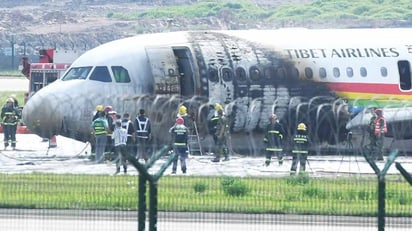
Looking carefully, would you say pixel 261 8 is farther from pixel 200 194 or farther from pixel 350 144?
pixel 200 194

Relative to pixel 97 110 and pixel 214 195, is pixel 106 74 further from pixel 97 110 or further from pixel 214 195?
pixel 214 195

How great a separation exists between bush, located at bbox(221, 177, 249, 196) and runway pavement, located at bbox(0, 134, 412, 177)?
3278 mm

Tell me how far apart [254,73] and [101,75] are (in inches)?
161

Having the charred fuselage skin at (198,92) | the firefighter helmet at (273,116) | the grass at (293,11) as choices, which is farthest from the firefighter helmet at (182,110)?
the grass at (293,11)

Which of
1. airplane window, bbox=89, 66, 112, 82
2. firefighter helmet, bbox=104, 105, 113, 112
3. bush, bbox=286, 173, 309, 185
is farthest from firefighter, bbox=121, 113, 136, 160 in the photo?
bush, bbox=286, 173, 309, 185

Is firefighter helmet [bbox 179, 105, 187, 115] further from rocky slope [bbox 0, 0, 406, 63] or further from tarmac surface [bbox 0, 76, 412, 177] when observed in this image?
rocky slope [bbox 0, 0, 406, 63]

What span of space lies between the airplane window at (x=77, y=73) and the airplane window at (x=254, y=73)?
4.31 meters

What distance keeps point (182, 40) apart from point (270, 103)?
2.91m

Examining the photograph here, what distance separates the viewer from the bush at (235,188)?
98.1 feet

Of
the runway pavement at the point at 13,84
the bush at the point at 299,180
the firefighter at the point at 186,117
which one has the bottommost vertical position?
the bush at the point at 299,180

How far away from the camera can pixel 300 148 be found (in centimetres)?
3878

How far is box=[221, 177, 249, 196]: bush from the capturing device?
29.9 m

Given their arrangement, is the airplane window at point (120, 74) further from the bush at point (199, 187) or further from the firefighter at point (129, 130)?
the bush at point (199, 187)

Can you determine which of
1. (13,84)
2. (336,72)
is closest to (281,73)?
(336,72)
